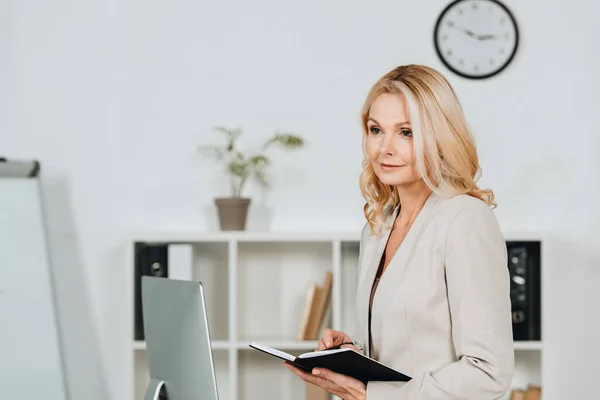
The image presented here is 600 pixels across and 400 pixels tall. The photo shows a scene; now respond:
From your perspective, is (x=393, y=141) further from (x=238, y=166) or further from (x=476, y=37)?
(x=476, y=37)

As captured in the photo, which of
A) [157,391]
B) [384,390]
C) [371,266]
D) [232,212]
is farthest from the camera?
[232,212]

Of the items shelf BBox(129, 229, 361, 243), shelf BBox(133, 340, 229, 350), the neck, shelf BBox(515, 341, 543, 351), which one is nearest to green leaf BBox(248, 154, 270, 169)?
shelf BBox(129, 229, 361, 243)

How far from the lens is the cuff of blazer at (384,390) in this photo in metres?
1.77

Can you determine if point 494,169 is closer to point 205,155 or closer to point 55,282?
point 205,155

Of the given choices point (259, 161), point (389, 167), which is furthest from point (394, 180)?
point (259, 161)

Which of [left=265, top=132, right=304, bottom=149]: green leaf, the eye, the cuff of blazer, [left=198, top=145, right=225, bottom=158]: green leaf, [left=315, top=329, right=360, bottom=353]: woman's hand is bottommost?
the cuff of blazer

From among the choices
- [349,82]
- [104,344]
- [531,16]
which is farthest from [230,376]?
[531,16]

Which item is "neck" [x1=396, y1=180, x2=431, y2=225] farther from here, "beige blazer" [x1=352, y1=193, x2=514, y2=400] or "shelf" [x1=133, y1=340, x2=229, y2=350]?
"shelf" [x1=133, y1=340, x2=229, y2=350]

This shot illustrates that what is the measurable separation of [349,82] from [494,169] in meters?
0.72

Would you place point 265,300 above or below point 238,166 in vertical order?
below

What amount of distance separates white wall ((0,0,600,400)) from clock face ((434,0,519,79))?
0.17 ft

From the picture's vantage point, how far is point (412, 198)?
1.98m

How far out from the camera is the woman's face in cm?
185

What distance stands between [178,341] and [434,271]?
56 cm
